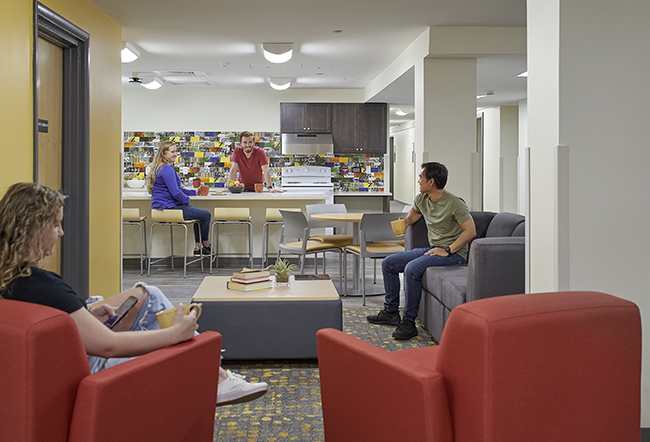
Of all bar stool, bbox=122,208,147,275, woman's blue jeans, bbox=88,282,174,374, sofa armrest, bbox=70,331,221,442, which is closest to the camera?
sofa armrest, bbox=70,331,221,442

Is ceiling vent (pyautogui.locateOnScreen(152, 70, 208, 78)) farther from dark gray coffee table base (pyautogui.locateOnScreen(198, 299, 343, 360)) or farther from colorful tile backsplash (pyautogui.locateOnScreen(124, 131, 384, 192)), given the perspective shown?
dark gray coffee table base (pyautogui.locateOnScreen(198, 299, 343, 360))

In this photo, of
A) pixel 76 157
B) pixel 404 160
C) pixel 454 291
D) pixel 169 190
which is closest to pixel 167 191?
pixel 169 190

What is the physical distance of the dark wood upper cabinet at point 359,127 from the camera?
30.7 ft

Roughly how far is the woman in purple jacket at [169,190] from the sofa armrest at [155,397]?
4413 mm

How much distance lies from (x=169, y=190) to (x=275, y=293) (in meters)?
3.23

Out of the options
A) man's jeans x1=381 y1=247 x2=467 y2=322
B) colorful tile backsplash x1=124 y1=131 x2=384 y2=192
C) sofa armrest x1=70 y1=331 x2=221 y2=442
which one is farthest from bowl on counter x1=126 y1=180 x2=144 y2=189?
sofa armrest x1=70 y1=331 x2=221 y2=442

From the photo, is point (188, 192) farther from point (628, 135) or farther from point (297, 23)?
point (628, 135)

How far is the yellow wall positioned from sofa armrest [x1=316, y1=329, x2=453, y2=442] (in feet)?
7.67

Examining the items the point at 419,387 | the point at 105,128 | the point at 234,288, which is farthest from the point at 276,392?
the point at 105,128

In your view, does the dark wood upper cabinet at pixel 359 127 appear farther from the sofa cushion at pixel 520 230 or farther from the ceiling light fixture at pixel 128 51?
the sofa cushion at pixel 520 230

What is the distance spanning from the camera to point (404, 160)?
1514cm

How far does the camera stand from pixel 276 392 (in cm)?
266

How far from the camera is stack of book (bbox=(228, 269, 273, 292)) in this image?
10.2ft

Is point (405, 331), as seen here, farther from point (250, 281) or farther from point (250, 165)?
point (250, 165)
